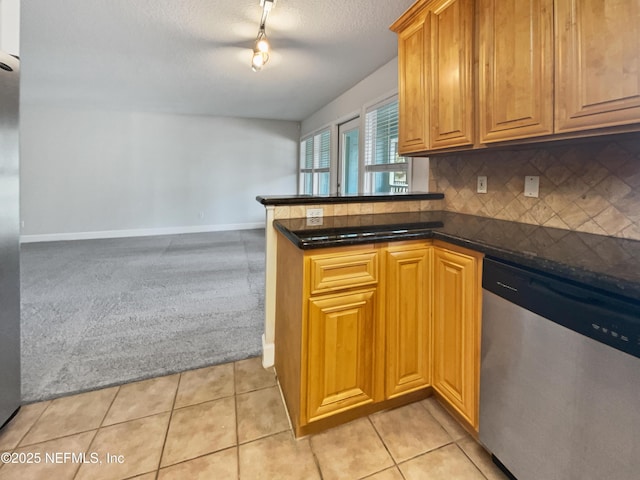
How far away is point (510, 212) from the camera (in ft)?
5.92

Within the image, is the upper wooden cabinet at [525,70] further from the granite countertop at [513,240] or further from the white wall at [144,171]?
the white wall at [144,171]

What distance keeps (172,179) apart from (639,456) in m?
7.00

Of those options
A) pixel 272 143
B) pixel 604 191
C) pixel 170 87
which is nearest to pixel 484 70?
pixel 604 191

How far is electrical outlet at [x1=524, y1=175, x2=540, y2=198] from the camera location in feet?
5.40

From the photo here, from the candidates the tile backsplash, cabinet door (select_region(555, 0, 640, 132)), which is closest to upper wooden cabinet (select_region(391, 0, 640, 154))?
cabinet door (select_region(555, 0, 640, 132))

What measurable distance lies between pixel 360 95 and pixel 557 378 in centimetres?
383

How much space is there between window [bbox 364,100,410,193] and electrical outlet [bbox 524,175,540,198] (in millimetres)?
1345

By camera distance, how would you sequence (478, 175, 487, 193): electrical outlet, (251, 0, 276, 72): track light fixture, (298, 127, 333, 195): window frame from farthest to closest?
(298, 127, 333, 195): window frame < (251, 0, 276, 72): track light fixture < (478, 175, 487, 193): electrical outlet

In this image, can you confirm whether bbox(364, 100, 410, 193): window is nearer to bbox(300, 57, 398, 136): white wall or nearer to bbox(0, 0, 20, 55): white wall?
bbox(300, 57, 398, 136): white wall

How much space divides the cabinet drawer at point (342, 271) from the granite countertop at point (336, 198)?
54 centimetres

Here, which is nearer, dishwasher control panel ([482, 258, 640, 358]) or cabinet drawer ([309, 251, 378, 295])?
dishwasher control panel ([482, 258, 640, 358])

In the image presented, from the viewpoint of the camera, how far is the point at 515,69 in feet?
4.37

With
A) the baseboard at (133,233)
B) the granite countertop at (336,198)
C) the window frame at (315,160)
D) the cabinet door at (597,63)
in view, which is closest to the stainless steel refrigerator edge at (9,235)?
the granite countertop at (336,198)

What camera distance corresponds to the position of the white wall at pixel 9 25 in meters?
1.33
